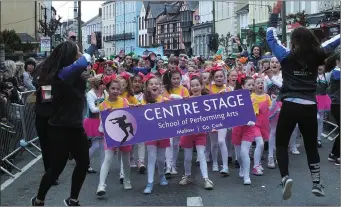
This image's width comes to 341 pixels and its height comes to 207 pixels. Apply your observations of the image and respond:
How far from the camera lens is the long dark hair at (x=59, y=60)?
638 centimetres

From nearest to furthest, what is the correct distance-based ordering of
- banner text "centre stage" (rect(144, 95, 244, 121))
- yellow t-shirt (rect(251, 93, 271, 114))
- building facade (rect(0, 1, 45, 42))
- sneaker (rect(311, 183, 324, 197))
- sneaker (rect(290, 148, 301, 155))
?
sneaker (rect(311, 183, 324, 197)) → banner text "centre stage" (rect(144, 95, 244, 121)) → yellow t-shirt (rect(251, 93, 271, 114)) → sneaker (rect(290, 148, 301, 155)) → building facade (rect(0, 1, 45, 42))

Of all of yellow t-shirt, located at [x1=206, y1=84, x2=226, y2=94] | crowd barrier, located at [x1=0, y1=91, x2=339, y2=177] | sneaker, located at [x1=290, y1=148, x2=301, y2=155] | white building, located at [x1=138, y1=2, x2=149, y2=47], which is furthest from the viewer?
white building, located at [x1=138, y1=2, x2=149, y2=47]

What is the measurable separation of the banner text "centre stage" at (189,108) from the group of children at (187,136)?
9.2 inches

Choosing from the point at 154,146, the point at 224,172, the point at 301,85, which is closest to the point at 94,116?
the point at 154,146

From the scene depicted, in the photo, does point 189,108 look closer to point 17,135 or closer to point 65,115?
point 65,115

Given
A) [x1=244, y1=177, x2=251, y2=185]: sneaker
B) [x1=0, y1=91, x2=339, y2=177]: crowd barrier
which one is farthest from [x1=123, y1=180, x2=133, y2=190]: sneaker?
[x1=0, y1=91, x2=339, y2=177]: crowd barrier

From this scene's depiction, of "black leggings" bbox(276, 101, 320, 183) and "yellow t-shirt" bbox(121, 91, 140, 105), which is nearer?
"black leggings" bbox(276, 101, 320, 183)

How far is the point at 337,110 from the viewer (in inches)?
388

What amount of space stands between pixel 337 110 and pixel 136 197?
4.09 meters

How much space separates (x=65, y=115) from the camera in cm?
630

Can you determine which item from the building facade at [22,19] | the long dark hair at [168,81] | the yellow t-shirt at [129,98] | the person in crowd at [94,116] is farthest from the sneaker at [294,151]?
the building facade at [22,19]

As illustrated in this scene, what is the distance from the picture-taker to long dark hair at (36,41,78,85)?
20.9ft

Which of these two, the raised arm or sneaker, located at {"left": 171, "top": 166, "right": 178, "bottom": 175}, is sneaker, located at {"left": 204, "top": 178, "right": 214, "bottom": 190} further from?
the raised arm

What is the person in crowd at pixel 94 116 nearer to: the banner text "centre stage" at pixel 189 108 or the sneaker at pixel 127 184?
the sneaker at pixel 127 184
